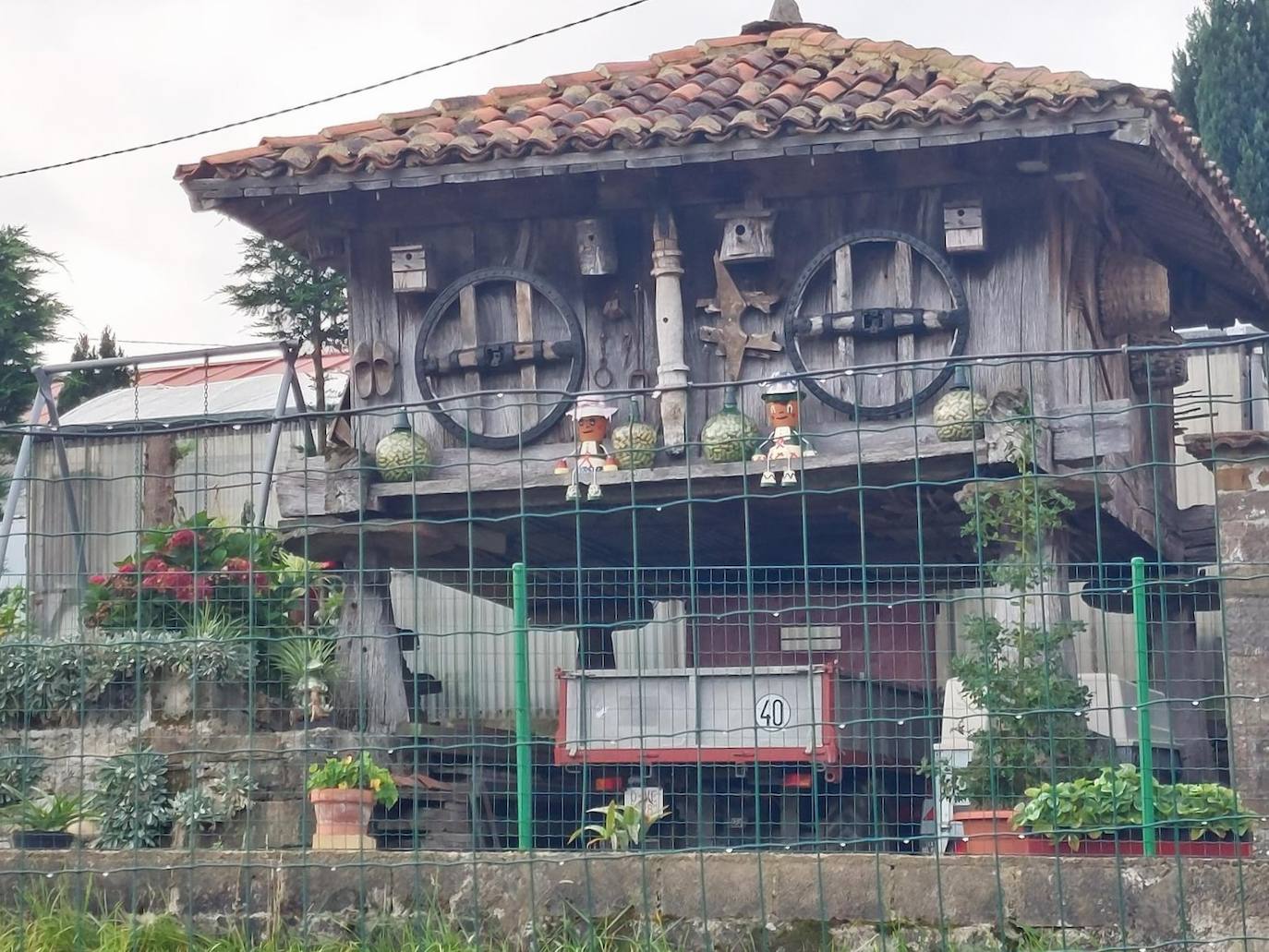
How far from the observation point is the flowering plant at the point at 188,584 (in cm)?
800

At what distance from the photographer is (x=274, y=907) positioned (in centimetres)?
612

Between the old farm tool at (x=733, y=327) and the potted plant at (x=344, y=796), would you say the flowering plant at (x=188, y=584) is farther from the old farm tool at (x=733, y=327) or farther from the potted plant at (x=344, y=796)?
the old farm tool at (x=733, y=327)

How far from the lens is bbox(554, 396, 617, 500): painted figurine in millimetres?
9672

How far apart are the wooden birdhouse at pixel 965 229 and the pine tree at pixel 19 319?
31.5 ft

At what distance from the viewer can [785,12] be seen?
464 inches

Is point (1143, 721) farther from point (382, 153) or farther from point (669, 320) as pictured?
point (382, 153)

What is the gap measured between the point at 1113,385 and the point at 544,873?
652 cm

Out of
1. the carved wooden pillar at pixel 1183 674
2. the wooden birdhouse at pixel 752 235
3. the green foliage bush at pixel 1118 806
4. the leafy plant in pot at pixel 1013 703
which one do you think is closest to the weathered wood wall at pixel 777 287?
the wooden birdhouse at pixel 752 235

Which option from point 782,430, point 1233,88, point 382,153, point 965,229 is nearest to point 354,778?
point 782,430

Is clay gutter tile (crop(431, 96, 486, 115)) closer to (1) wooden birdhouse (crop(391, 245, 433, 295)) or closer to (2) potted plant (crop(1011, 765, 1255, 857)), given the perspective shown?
(1) wooden birdhouse (crop(391, 245, 433, 295))

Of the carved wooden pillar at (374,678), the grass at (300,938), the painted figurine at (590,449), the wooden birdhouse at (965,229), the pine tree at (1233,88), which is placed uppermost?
the pine tree at (1233,88)

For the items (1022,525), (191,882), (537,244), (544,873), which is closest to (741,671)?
(1022,525)

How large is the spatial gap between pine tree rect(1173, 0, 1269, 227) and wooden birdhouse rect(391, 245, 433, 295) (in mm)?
10945

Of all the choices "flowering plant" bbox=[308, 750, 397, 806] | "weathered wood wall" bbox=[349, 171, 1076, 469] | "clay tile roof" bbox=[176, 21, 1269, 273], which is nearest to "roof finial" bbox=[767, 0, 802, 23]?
"clay tile roof" bbox=[176, 21, 1269, 273]
